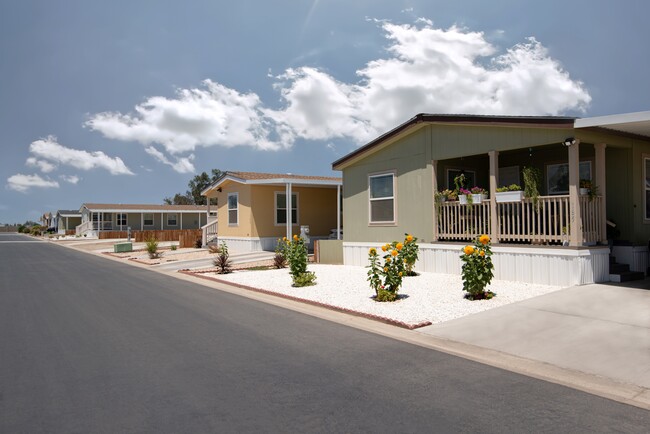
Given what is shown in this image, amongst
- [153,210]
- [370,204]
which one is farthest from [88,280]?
[153,210]

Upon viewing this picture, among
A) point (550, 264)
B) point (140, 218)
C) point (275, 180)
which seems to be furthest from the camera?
point (140, 218)

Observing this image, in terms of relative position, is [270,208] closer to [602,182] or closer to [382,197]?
[382,197]

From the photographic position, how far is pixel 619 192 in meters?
11.1

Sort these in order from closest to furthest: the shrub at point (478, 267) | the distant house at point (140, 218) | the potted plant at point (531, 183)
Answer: the shrub at point (478, 267)
the potted plant at point (531, 183)
the distant house at point (140, 218)

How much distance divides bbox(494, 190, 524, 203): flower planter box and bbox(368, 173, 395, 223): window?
11.9 feet

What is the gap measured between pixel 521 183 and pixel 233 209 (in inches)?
550

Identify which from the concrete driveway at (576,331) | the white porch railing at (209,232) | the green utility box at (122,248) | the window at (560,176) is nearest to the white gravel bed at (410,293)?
the concrete driveway at (576,331)

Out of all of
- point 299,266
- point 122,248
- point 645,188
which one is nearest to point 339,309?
point 299,266

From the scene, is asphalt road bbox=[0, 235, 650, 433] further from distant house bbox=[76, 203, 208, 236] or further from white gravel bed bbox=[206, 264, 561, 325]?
distant house bbox=[76, 203, 208, 236]

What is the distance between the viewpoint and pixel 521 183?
1341cm

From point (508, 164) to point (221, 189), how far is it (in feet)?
49.1

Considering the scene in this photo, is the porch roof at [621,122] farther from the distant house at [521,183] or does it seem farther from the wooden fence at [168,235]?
the wooden fence at [168,235]

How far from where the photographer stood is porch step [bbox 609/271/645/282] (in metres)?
10.1

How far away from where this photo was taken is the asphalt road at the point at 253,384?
3.93 metres
